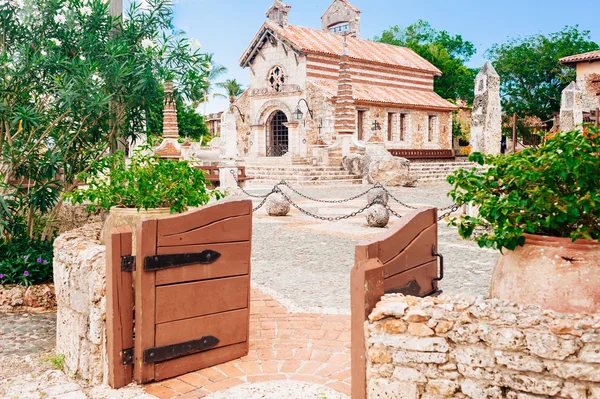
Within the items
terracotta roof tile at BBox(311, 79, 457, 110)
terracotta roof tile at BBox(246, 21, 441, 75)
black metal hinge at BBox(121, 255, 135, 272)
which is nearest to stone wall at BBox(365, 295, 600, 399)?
black metal hinge at BBox(121, 255, 135, 272)

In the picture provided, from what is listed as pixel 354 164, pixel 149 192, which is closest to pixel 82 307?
pixel 149 192

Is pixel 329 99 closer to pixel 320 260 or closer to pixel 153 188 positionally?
pixel 320 260

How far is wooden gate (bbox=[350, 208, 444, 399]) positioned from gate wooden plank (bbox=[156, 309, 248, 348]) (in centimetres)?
126

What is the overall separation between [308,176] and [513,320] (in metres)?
20.6

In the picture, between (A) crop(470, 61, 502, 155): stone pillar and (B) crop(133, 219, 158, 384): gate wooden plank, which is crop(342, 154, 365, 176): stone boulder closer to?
(A) crop(470, 61, 502, 155): stone pillar

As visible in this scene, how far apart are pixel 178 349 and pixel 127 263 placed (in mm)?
638

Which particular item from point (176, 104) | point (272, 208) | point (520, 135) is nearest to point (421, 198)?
point (272, 208)

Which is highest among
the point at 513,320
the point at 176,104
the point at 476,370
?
the point at 176,104

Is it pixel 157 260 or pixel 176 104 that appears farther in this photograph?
A: pixel 176 104

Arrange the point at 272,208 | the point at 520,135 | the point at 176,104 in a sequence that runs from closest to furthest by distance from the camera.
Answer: the point at 176,104, the point at 272,208, the point at 520,135

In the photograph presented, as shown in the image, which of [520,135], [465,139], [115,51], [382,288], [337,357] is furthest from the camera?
[465,139]

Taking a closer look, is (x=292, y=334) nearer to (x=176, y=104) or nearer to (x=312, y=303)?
(x=312, y=303)

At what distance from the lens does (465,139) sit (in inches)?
1655

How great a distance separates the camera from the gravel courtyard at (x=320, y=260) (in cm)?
583
